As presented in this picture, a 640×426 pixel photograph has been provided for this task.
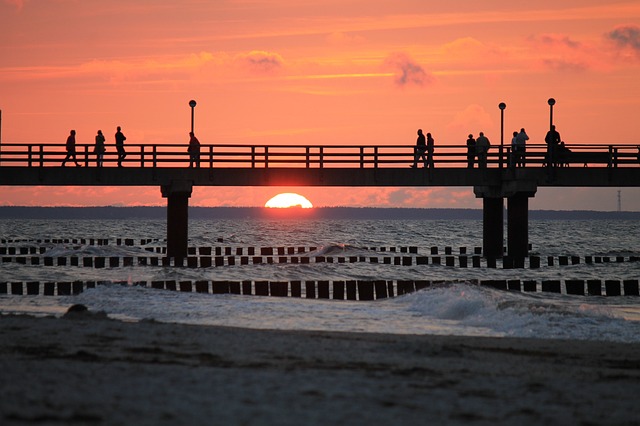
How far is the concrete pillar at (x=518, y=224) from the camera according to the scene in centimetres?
3906

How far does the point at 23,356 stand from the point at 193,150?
28593 millimetres

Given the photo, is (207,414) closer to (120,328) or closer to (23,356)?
(23,356)

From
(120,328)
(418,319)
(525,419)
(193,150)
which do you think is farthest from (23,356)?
(193,150)

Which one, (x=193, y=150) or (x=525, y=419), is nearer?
(x=525, y=419)

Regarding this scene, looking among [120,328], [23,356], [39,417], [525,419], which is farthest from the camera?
[120,328]

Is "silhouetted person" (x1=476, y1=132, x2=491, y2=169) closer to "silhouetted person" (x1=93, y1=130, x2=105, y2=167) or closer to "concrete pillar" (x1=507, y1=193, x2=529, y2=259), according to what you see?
"concrete pillar" (x1=507, y1=193, x2=529, y2=259)

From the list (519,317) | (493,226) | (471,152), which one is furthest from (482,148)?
(519,317)

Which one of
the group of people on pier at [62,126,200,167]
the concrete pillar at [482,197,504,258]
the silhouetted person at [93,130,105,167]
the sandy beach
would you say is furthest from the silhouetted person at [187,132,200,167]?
the sandy beach

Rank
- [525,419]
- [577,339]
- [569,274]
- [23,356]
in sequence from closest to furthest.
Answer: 1. [525,419]
2. [23,356]
3. [577,339]
4. [569,274]

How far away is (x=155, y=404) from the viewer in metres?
8.17

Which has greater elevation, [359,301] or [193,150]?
[193,150]

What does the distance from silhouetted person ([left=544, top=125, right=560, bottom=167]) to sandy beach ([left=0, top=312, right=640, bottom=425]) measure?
25.5 metres

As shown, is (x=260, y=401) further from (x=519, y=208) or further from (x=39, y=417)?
(x=519, y=208)

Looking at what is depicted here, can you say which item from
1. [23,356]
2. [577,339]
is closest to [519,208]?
[577,339]
